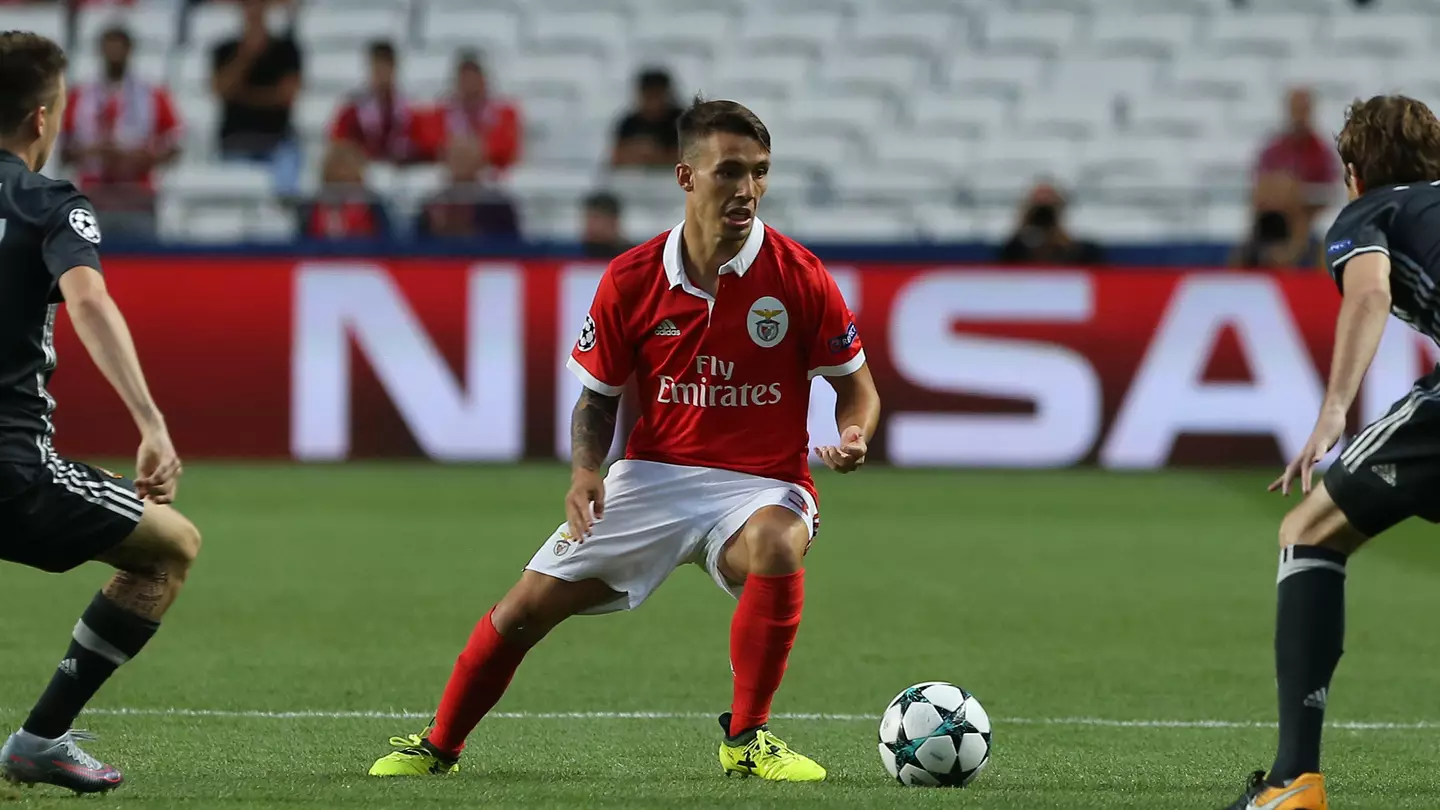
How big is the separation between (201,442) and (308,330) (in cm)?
116

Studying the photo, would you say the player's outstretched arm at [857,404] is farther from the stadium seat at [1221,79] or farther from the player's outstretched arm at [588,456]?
the stadium seat at [1221,79]

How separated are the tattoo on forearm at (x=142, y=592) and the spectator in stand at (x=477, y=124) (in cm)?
1104

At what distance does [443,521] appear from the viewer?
481 inches

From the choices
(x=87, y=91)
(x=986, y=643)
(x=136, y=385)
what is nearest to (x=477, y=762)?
(x=136, y=385)

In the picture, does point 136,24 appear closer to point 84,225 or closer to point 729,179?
point 729,179

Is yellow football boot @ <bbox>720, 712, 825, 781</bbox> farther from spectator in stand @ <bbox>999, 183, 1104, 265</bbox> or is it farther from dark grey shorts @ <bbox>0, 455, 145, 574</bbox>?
spectator in stand @ <bbox>999, 183, 1104, 265</bbox>

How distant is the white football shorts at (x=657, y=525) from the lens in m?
5.54

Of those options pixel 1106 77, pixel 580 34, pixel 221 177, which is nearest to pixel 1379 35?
pixel 1106 77

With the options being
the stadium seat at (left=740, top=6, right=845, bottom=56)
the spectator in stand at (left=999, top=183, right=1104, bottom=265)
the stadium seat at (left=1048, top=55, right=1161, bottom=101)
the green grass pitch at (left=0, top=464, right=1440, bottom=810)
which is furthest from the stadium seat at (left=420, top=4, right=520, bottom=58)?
the green grass pitch at (left=0, top=464, right=1440, bottom=810)

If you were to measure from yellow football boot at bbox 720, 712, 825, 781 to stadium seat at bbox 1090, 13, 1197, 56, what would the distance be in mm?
14761

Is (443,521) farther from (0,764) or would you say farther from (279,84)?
(0,764)

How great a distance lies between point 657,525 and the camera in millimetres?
5594

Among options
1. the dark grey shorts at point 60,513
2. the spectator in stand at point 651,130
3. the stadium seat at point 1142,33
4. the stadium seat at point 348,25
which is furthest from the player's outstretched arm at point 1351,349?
the stadium seat at point 348,25

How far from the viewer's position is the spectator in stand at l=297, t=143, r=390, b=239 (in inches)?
588
